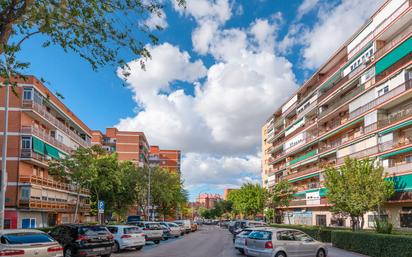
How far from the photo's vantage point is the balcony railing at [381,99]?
3500 cm

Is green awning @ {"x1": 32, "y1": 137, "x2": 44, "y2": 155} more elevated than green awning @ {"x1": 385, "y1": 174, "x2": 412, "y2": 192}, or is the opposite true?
green awning @ {"x1": 32, "y1": 137, "x2": 44, "y2": 155}

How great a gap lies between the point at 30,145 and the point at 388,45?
1379 inches

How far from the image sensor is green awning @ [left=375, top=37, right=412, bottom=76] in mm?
34469

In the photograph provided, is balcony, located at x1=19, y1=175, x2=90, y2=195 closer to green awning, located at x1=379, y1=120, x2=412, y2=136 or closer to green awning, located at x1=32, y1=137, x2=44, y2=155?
green awning, located at x1=32, y1=137, x2=44, y2=155

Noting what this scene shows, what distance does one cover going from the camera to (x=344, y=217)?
47688 mm

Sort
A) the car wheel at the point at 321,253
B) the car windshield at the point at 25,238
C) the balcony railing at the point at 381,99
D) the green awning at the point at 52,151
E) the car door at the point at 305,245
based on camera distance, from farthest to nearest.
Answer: the green awning at the point at 52,151 < the balcony railing at the point at 381,99 < the car wheel at the point at 321,253 < the car door at the point at 305,245 < the car windshield at the point at 25,238

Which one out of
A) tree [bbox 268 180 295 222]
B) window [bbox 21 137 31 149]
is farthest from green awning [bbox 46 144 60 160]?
tree [bbox 268 180 295 222]

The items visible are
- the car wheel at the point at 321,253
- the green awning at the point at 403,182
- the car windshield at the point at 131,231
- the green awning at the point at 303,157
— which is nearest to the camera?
the car wheel at the point at 321,253

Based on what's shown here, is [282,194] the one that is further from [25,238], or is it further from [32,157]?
[25,238]

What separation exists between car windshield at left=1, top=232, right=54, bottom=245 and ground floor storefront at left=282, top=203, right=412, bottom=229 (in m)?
30.0

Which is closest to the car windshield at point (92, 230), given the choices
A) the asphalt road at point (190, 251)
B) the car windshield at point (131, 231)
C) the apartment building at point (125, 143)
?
the asphalt road at point (190, 251)

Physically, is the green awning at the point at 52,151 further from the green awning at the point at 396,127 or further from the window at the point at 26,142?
the green awning at the point at 396,127

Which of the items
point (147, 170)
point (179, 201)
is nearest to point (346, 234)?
point (147, 170)

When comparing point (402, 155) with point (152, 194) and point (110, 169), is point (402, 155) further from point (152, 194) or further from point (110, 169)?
point (152, 194)
